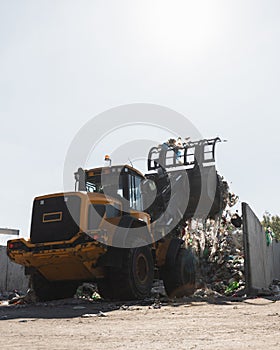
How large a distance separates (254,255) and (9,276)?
8.33m

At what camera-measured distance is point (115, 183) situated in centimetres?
1087

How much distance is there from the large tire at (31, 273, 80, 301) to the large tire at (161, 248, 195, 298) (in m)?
2.16

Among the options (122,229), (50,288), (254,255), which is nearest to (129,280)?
(122,229)

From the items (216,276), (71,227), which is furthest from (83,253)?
(216,276)

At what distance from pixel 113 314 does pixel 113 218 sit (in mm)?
2920

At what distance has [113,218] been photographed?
10.1 m

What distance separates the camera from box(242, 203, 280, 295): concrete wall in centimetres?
1203

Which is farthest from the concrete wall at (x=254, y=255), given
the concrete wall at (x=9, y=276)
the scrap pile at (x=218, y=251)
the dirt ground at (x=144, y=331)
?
the concrete wall at (x=9, y=276)

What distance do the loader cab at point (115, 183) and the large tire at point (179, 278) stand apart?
1665 mm

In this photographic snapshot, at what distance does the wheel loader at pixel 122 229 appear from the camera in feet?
31.6

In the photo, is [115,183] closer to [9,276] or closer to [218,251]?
[218,251]

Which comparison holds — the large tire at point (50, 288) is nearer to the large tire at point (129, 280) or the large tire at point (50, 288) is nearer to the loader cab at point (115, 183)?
the large tire at point (129, 280)

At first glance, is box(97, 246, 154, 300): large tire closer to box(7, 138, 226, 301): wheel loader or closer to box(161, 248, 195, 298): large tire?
box(7, 138, 226, 301): wheel loader

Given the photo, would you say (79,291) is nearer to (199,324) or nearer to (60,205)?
(60,205)
